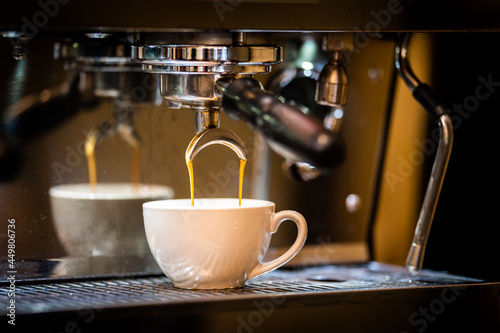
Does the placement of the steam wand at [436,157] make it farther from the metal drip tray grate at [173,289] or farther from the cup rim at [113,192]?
the cup rim at [113,192]

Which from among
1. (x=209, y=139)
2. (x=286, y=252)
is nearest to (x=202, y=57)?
(x=209, y=139)

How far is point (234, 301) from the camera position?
23.6 inches

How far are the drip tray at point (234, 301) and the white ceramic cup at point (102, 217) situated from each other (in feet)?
0.14

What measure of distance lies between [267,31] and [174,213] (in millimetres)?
187

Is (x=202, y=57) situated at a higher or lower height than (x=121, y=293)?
higher

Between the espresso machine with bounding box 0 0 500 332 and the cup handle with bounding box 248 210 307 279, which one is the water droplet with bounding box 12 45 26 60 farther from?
the cup handle with bounding box 248 210 307 279

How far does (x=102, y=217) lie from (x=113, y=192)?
3 centimetres

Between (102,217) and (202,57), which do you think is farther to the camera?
(102,217)

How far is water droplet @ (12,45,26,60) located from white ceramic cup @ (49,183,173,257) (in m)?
0.14

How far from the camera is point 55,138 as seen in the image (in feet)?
2.43

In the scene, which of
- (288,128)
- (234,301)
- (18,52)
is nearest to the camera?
(288,128)

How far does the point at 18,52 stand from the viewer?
2.34 feet

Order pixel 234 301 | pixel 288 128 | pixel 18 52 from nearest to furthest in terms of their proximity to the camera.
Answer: pixel 288 128 < pixel 234 301 < pixel 18 52

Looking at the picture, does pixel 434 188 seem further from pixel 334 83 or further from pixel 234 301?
pixel 234 301
